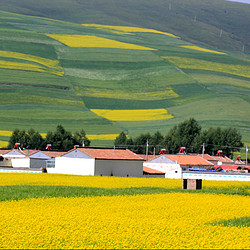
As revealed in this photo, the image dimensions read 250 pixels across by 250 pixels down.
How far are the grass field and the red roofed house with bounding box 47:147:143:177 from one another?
4576 cm

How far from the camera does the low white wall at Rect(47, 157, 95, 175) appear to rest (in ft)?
303

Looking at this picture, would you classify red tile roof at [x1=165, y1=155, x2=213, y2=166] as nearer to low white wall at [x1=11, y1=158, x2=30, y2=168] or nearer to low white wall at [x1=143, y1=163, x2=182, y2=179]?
low white wall at [x1=143, y1=163, x2=182, y2=179]

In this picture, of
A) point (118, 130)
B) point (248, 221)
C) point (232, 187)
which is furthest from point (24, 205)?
point (118, 130)

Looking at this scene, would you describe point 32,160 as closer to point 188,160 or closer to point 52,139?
point 52,139

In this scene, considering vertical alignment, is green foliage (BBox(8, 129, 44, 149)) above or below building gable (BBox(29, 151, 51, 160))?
above

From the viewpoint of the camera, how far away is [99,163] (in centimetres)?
9238

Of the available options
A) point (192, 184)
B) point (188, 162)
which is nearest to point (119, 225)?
point (192, 184)

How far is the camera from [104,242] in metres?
23.0

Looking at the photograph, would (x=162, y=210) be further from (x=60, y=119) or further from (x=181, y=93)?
(x=181, y=93)

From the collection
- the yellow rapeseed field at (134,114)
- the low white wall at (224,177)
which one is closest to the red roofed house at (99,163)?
the low white wall at (224,177)

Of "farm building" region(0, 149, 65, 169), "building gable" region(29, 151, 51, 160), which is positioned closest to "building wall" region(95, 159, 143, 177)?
"farm building" region(0, 149, 65, 169)

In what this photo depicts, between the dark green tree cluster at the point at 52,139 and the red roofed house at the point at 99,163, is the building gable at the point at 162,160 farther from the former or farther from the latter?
the dark green tree cluster at the point at 52,139

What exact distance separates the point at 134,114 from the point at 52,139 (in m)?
38.2

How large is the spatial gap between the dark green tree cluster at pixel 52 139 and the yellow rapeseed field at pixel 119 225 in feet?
356
